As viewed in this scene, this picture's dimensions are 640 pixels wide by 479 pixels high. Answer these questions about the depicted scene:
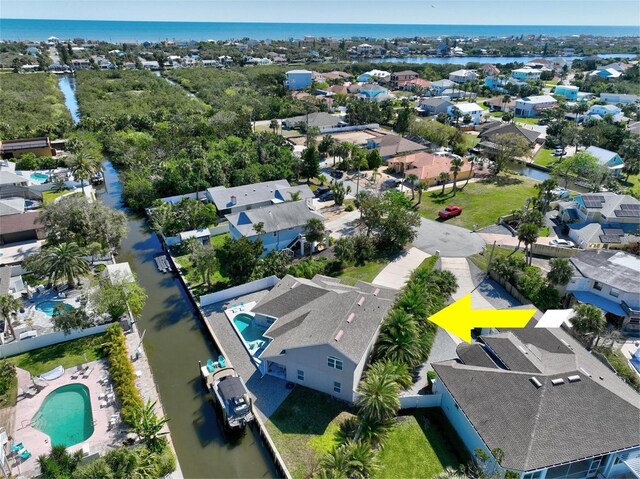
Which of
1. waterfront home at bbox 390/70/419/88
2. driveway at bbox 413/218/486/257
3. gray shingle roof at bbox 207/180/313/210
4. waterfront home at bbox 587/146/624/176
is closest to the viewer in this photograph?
driveway at bbox 413/218/486/257

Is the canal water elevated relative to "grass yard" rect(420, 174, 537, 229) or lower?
lower

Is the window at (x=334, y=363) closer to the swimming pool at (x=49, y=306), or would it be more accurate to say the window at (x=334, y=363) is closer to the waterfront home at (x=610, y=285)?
the waterfront home at (x=610, y=285)

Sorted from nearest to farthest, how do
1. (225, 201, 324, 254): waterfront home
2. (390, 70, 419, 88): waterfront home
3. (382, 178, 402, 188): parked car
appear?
A: (225, 201, 324, 254): waterfront home
(382, 178, 402, 188): parked car
(390, 70, 419, 88): waterfront home

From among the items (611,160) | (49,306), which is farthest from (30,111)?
(611,160)

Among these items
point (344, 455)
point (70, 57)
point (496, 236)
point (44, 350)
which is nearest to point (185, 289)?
point (44, 350)

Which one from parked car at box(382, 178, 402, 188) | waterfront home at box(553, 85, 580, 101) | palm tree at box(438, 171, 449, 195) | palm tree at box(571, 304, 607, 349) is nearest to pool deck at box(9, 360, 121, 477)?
palm tree at box(571, 304, 607, 349)

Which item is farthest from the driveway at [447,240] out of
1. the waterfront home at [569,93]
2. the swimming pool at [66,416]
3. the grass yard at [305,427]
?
the waterfront home at [569,93]

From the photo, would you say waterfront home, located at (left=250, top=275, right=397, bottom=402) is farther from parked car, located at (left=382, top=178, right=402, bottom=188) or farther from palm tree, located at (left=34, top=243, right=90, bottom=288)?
parked car, located at (left=382, top=178, right=402, bottom=188)
